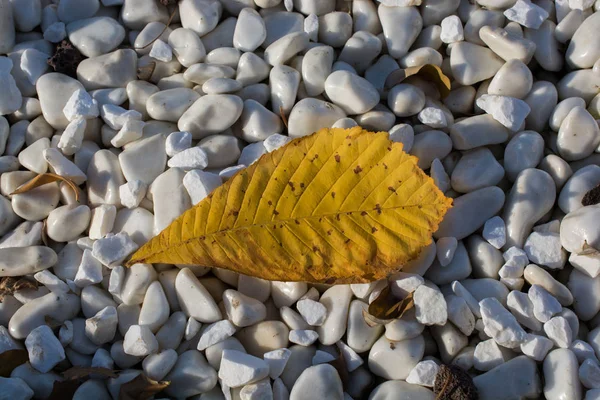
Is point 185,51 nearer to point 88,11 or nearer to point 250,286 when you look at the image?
point 88,11

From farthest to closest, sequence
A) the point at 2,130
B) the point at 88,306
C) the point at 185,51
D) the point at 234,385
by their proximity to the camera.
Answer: the point at 185,51 → the point at 2,130 → the point at 88,306 → the point at 234,385

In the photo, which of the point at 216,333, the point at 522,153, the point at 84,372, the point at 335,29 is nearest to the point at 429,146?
the point at 522,153

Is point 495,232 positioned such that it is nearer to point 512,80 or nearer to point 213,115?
point 512,80

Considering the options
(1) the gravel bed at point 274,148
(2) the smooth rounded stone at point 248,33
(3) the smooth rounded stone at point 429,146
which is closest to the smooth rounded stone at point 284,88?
(1) the gravel bed at point 274,148

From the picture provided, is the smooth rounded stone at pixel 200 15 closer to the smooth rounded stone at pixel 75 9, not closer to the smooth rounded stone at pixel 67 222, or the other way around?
the smooth rounded stone at pixel 75 9

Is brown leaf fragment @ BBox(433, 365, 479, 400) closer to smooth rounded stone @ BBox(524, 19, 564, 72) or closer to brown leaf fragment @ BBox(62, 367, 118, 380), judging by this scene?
brown leaf fragment @ BBox(62, 367, 118, 380)

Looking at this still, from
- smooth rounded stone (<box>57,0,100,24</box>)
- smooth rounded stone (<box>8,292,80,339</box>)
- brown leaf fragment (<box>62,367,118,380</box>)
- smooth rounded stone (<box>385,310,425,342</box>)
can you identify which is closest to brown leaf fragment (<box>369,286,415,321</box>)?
smooth rounded stone (<box>385,310,425,342</box>)

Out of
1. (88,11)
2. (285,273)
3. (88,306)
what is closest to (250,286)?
(285,273)
